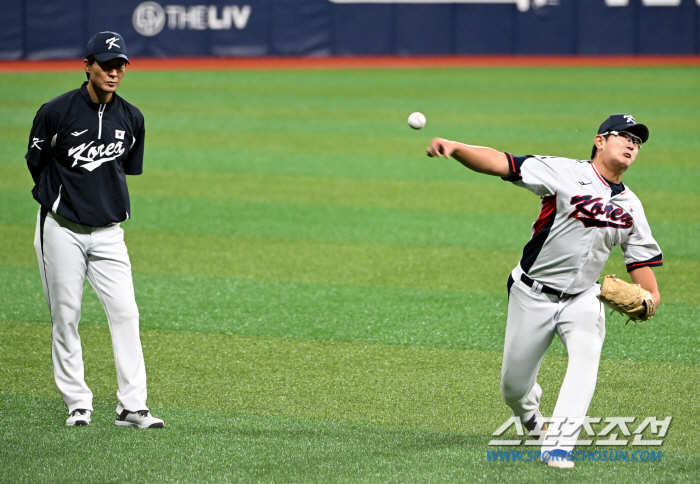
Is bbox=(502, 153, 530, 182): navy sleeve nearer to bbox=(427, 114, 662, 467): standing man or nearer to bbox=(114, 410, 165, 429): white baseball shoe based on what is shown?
bbox=(427, 114, 662, 467): standing man

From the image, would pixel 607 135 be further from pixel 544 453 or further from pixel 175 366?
pixel 175 366

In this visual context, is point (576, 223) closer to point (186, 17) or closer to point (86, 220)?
point (86, 220)

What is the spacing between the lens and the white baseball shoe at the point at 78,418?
4.83m

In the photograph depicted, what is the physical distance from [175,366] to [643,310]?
3.17 meters

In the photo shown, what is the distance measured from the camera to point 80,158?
4.82 meters

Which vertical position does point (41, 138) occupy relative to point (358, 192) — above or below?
above

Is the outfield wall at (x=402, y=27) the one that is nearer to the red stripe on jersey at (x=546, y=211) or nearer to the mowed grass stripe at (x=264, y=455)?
the mowed grass stripe at (x=264, y=455)

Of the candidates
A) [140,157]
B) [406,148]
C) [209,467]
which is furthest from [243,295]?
[406,148]

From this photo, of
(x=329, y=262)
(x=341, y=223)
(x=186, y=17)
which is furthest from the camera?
(x=186, y=17)

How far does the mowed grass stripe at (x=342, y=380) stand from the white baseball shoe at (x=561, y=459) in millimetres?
668

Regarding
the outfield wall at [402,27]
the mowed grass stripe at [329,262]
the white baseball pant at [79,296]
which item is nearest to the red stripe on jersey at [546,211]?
the white baseball pant at [79,296]

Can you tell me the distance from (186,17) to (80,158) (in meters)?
20.8

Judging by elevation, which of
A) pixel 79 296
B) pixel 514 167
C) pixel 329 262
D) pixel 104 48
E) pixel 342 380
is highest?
pixel 104 48

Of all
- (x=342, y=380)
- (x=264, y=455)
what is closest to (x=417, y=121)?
(x=264, y=455)
